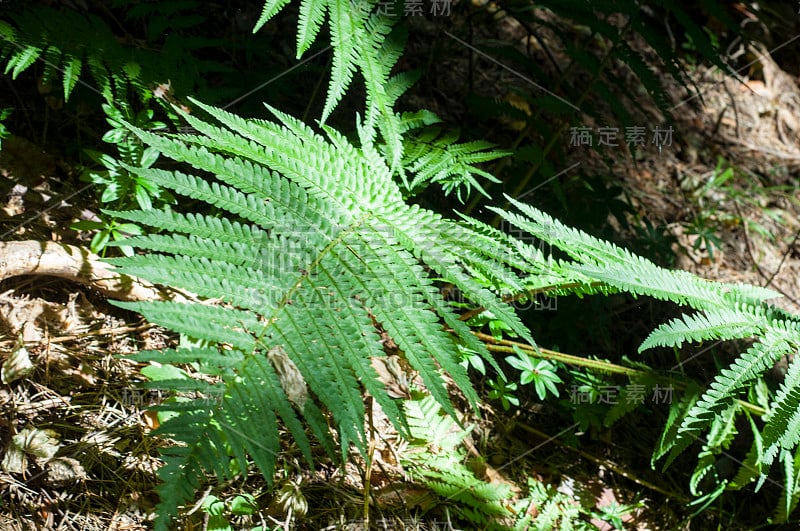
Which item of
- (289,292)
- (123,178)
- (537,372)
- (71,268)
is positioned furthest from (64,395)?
(537,372)

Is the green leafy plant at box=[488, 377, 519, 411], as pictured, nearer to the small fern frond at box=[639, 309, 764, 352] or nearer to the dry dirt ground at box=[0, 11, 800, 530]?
the dry dirt ground at box=[0, 11, 800, 530]

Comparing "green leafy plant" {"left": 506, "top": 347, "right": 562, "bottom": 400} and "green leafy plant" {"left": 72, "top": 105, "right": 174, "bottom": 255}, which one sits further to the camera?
"green leafy plant" {"left": 506, "top": 347, "right": 562, "bottom": 400}

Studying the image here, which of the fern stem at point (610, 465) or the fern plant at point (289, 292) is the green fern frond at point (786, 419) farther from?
the fern stem at point (610, 465)

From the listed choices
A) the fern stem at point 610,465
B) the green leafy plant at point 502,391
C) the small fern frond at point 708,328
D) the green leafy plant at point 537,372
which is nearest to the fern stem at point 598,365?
the green leafy plant at point 537,372

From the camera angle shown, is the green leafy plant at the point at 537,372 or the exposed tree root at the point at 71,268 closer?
the exposed tree root at the point at 71,268

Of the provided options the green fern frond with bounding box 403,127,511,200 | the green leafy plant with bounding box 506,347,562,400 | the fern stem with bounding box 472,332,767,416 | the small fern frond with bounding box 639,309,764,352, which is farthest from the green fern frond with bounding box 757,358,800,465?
the green fern frond with bounding box 403,127,511,200

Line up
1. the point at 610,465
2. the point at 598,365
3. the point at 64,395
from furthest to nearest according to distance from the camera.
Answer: the point at 610,465 < the point at 598,365 < the point at 64,395

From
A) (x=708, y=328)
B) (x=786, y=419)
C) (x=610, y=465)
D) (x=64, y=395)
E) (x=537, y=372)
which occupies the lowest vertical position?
(x=64, y=395)

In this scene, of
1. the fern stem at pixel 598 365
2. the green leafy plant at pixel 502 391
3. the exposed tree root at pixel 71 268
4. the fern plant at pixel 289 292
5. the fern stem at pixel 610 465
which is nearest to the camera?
the fern plant at pixel 289 292

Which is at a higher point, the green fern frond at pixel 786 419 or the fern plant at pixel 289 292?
the green fern frond at pixel 786 419

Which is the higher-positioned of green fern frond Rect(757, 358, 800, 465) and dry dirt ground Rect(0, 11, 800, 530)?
green fern frond Rect(757, 358, 800, 465)

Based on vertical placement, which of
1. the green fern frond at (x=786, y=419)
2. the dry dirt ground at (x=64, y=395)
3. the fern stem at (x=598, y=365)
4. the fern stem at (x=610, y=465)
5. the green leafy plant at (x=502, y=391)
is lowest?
the dry dirt ground at (x=64, y=395)

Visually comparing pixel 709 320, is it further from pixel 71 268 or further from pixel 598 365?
pixel 71 268

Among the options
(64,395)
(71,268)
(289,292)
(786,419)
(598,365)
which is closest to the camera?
(289,292)
